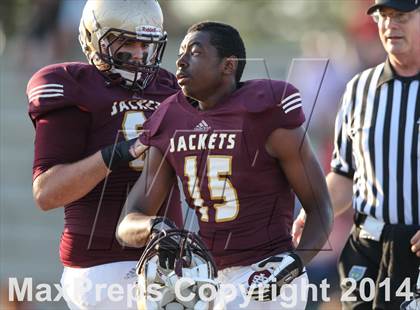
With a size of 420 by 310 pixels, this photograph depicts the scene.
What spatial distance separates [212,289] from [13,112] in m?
6.71

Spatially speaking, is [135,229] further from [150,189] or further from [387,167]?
[387,167]

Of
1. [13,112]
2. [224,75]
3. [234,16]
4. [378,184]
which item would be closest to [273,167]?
[224,75]

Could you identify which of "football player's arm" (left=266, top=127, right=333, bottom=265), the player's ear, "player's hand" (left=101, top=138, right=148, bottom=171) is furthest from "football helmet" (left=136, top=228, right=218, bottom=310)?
the player's ear

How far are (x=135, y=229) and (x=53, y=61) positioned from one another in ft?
19.6

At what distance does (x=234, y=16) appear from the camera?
11023 mm

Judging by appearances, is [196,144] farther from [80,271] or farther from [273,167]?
[80,271]

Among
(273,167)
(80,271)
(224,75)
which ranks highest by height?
(224,75)

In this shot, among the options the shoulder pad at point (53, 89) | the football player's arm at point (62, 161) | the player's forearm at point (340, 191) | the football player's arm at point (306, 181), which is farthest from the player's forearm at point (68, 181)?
the player's forearm at point (340, 191)

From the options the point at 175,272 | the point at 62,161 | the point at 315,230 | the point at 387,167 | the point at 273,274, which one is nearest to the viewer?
the point at 175,272

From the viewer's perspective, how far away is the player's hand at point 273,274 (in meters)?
3.86

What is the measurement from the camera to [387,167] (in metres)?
4.61

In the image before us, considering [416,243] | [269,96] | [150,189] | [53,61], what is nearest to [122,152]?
[150,189]

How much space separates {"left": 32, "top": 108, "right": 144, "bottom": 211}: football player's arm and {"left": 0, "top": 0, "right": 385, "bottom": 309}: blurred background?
177 inches

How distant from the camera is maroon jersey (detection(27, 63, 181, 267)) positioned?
4.48m
